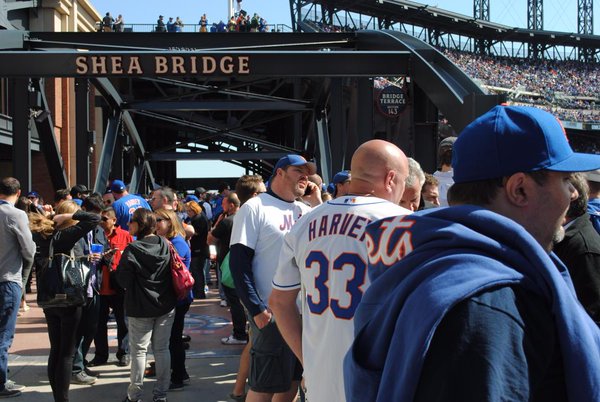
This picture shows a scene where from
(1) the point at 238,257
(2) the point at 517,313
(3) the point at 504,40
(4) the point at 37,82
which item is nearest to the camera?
(2) the point at 517,313

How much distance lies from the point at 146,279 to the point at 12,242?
63.8 inches

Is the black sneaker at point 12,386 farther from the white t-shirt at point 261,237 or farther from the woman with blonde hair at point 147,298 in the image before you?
the white t-shirt at point 261,237

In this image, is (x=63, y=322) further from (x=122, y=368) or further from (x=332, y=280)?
(x=332, y=280)

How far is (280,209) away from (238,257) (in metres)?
0.45

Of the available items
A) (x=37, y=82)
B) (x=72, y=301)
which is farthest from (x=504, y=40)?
(x=72, y=301)

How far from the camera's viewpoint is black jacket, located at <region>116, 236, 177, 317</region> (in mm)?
5895

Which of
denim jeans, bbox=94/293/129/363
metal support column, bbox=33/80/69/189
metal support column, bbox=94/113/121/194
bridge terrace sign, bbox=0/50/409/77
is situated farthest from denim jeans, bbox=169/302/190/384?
metal support column, bbox=33/80/69/189

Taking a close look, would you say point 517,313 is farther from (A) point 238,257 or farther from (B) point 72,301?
(B) point 72,301

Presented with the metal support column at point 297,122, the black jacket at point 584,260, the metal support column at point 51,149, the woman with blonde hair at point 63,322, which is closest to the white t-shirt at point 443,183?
the black jacket at point 584,260

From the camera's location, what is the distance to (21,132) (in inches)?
413

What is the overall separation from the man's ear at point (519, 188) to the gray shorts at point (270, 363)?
9.79 ft

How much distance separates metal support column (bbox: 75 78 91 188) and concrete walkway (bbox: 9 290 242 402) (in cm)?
327

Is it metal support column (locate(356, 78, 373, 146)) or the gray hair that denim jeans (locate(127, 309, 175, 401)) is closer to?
the gray hair

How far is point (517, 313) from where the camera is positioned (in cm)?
134
